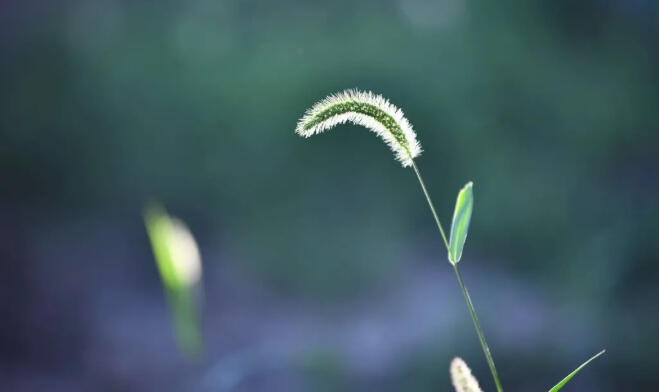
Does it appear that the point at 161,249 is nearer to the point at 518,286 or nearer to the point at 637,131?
the point at 518,286

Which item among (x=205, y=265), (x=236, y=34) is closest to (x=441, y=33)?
(x=236, y=34)

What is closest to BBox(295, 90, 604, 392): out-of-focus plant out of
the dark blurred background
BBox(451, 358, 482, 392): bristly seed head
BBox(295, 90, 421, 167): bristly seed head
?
BBox(295, 90, 421, 167): bristly seed head

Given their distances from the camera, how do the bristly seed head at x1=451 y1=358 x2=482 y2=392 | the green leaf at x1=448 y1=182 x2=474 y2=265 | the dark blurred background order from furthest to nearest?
the dark blurred background → the green leaf at x1=448 y1=182 x2=474 y2=265 → the bristly seed head at x1=451 y1=358 x2=482 y2=392

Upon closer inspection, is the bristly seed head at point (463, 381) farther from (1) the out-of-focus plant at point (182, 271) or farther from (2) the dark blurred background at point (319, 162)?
(2) the dark blurred background at point (319, 162)

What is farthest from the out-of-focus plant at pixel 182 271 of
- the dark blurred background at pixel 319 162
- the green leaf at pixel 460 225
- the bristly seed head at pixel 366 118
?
the dark blurred background at pixel 319 162

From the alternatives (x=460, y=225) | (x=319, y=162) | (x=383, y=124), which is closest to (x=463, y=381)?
(x=460, y=225)

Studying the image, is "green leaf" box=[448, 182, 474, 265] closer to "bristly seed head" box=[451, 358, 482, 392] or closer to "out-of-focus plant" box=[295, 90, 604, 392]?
"out-of-focus plant" box=[295, 90, 604, 392]
